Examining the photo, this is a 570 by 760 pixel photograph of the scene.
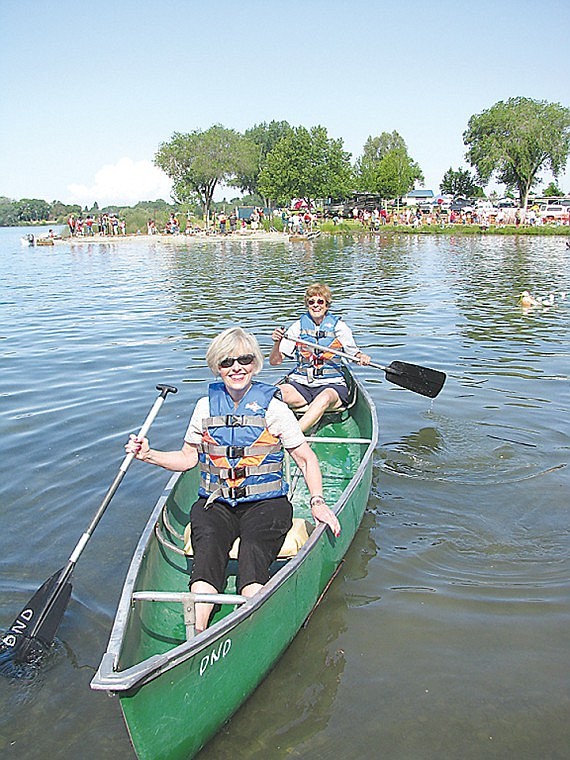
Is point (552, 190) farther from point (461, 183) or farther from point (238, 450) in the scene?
point (238, 450)

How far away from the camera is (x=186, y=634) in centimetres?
345

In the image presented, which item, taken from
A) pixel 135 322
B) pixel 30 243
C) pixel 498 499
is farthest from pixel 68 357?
pixel 30 243

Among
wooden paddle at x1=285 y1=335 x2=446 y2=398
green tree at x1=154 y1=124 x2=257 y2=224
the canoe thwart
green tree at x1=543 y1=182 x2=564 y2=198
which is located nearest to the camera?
the canoe thwart

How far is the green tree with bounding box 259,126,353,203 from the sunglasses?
57.0 metres

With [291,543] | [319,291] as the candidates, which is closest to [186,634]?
[291,543]

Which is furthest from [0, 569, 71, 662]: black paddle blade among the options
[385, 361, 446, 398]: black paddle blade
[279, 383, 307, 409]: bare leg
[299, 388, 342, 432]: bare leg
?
[385, 361, 446, 398]: black paddle blade

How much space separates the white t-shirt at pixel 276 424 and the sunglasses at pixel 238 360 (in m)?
0.24

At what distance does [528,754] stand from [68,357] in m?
9.86

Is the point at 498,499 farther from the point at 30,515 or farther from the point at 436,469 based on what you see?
the point at 30,515

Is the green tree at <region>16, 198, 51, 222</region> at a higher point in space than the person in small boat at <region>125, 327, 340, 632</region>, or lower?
higher

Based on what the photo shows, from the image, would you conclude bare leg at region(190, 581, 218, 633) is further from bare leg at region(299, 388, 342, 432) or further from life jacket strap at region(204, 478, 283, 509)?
bare leg at region(299, 388, 342, 432)

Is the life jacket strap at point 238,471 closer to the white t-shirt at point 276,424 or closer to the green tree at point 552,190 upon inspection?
the white t-shirt at point 276,424

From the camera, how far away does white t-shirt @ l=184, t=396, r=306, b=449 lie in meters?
4.00

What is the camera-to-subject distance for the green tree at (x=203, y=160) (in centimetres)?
5606
